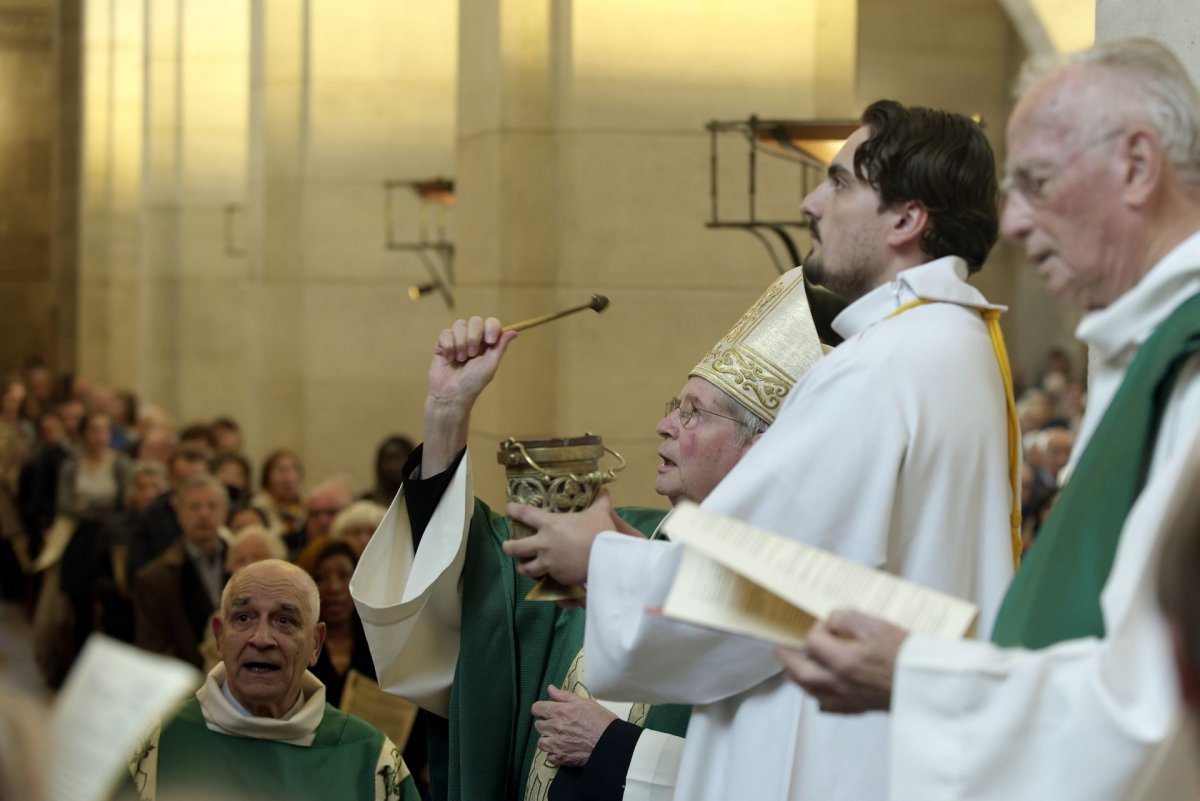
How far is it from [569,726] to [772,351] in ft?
2.51

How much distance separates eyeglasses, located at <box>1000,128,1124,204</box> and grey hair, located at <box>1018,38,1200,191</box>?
4 centimetres

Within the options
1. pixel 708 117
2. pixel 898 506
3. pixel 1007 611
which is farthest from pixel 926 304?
pixel 708 117

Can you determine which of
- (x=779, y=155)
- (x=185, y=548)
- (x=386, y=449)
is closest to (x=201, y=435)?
(x=386, y=449)

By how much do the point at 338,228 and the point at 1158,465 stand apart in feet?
31.1

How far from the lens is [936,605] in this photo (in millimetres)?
1969

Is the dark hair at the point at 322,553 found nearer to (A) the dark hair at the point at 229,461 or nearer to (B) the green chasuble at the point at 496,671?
(B) the green chasuble at the point at 496,671

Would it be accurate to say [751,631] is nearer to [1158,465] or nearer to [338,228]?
[1158,465]

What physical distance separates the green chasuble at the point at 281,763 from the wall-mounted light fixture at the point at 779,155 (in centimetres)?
218

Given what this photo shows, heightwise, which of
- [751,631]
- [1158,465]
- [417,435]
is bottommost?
[417,435]

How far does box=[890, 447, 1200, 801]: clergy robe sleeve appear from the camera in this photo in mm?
1781

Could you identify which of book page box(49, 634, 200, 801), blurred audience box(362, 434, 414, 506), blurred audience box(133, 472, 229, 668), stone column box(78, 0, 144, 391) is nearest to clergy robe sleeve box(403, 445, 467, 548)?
book page box(49, 634, 200, 801)

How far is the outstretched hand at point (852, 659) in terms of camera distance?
1947 mm

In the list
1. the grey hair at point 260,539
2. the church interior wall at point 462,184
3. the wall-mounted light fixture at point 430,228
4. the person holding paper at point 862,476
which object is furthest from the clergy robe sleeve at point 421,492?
the wall-mounted light fixture at point 430,228

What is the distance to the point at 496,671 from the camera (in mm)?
3432
